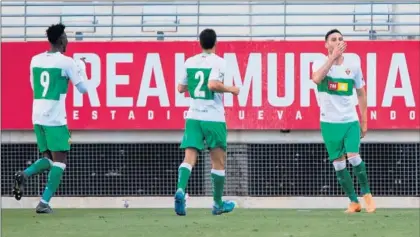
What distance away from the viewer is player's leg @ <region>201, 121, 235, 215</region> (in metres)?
13.5

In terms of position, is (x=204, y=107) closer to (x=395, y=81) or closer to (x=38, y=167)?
(x=38, y=167)

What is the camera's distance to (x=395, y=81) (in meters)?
18.7

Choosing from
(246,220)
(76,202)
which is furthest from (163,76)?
(246,220)

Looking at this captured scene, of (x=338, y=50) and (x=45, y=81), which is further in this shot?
(x=45, y=81)

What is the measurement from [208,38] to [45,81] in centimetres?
221

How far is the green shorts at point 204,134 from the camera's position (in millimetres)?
Answer: 13469

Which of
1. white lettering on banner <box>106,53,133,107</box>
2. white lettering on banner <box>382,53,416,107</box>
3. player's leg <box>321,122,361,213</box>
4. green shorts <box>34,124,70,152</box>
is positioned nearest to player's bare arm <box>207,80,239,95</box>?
player's leg <box>321,122,361,213</box>

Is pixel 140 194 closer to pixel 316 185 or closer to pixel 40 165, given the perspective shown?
pixel 316 185

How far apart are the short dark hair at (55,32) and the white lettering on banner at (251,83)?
14.2 ft

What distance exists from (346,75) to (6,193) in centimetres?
635

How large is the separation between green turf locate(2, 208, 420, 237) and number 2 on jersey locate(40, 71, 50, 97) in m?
1.38

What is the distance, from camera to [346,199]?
734 inches

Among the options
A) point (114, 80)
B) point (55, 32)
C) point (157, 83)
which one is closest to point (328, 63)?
point (55, 32)

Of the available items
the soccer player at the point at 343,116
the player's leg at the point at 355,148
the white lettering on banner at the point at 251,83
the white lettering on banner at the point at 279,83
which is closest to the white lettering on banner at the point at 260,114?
the white lettering on banner at the point at 251,83
